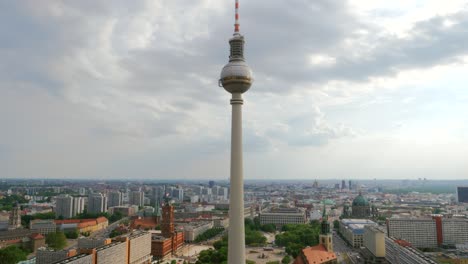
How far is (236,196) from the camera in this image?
39.8m

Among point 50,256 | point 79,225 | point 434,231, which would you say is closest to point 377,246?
point 434,231

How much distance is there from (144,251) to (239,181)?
49444mm

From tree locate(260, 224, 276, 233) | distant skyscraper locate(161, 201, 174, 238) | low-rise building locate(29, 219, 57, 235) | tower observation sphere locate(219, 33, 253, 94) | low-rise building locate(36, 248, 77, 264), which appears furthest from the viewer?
tree locate(260, 224, 276, 233)

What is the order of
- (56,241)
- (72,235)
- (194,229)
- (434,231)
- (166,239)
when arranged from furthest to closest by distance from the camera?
(194,229) < (72,235) < (434,231) < (56,241) < (166,239)

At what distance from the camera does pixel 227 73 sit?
4212cm

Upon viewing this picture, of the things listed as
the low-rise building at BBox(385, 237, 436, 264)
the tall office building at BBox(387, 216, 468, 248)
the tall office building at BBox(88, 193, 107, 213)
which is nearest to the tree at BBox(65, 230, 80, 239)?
the tall office building at BBox(88, 193, 107, 213)

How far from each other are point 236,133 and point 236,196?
6.56 meters

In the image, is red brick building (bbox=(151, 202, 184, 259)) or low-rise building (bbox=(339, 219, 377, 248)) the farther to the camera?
low-rise building (bbox=(339, 219, 377, 248))

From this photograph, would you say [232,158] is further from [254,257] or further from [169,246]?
[169,246]

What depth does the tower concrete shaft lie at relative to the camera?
128ft

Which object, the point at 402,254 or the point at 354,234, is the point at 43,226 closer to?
the point at 354,234

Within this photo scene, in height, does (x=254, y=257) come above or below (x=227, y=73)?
below

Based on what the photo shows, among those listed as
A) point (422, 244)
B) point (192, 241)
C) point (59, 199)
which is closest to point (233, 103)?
point (192, 241)

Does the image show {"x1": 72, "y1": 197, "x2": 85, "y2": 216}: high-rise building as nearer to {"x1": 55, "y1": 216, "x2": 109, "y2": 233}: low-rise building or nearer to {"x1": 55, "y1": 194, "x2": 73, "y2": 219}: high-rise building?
{"x1": 55, "y1": 194, "x2": 73, "y2": 219}: high-rise building
